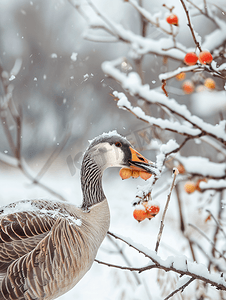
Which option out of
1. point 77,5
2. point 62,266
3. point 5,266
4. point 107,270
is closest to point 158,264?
point 62,266

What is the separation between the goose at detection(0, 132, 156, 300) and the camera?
0.48m

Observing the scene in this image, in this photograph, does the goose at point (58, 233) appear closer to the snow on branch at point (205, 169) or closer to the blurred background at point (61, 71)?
the blurred background at point (61, 71)

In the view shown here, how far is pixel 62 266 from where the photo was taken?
49 cm

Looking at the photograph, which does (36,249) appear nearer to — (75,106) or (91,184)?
(91,184)

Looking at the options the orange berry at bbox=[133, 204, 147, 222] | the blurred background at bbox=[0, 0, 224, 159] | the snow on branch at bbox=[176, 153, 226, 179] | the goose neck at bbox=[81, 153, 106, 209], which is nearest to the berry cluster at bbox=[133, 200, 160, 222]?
the orange berry at bbox=[133, 204, 147, 222]

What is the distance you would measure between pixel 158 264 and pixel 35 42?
1223 millimetres

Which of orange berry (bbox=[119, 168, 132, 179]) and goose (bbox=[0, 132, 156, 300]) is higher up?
orange berry (bbox=[119, 168, 132, 179])

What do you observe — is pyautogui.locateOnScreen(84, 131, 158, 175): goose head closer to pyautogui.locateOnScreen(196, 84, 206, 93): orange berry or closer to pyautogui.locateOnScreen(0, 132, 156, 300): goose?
pyautogui.locateOnScreen(0, 132, 156, 300): goose

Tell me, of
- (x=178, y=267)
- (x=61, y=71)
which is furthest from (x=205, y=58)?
(x=61, y=71)

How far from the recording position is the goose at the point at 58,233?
0.48 m

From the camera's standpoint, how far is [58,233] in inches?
20.1

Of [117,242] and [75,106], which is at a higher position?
[75,106]

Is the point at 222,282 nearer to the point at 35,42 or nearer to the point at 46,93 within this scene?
the point at 46,93

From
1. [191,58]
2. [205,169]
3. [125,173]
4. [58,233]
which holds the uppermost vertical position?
[191,58]
